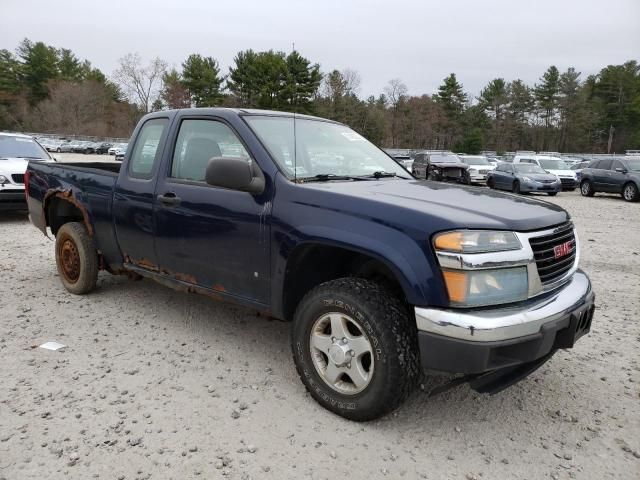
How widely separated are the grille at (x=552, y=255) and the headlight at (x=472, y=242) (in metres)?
0.23

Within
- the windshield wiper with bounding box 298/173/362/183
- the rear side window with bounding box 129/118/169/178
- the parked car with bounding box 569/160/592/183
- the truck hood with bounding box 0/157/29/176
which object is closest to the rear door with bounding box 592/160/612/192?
the parked car with bounding box 569/160/592/183

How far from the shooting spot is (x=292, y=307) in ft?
10.5

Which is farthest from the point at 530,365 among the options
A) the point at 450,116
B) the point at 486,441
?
the point at 450,116

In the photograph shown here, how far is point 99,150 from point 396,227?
5790 centimetres

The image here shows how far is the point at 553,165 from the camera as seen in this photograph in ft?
70.4

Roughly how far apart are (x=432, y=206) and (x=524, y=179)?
17801 mm

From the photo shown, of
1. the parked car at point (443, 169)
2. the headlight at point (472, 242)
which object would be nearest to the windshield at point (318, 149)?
the headlight at point (472, 242)

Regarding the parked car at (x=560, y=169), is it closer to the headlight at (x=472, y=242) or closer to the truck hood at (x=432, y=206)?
the truck hood at (x=432, y=206)

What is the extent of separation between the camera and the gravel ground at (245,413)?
246 cm

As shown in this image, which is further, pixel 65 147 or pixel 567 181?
pixel 65 147

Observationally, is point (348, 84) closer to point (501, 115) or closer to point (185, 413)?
point (501, 115)

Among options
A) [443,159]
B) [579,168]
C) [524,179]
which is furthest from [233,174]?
[579,168]

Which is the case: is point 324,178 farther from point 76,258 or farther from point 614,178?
point 614,178

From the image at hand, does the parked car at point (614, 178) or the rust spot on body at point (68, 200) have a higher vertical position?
the rust spot on body at point (68, 200)
